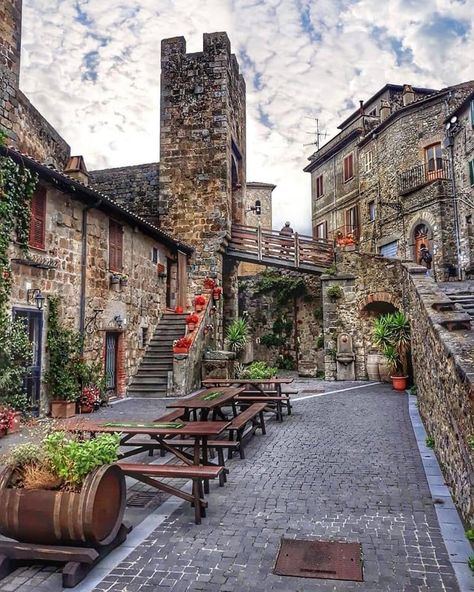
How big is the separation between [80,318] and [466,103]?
16372mm

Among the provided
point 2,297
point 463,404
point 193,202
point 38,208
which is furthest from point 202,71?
point 463,404

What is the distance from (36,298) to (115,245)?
3720 mm

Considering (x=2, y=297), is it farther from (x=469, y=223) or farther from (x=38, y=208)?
(x=469, y=223)

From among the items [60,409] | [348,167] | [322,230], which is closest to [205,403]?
[60,409]

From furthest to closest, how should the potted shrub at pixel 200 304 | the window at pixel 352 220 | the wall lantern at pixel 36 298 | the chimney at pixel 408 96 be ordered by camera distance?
1. the window at pixel 352 220
2. the chimney at pixel 408 96
3. the potted shrub at pixel 200 304
4. the wall lantern at pixel 36 298

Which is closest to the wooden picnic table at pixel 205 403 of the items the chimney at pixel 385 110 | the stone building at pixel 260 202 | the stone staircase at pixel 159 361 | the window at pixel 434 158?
the stone staircase at pixel 159 361

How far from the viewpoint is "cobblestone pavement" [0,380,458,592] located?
332 cm

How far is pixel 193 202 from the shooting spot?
715 inches

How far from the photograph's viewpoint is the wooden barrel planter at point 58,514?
11.1ft

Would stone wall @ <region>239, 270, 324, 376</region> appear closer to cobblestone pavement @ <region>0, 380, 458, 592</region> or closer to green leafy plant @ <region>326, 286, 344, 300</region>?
green leafy plant @ <region>326, 286, 344, 300</region>

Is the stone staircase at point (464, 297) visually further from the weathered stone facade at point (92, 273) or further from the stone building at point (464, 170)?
the weathered stone facade at point (92, 273)

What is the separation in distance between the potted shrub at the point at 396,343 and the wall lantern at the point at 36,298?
925 centimetres

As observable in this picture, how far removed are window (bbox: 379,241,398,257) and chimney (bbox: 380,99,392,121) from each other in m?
6.23

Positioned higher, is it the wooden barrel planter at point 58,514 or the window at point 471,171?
the window at point 471,171
